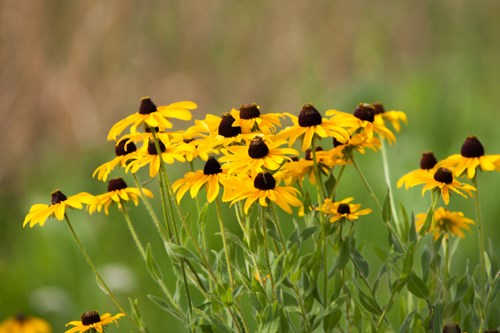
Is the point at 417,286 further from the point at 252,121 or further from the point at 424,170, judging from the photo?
the point at 252,121

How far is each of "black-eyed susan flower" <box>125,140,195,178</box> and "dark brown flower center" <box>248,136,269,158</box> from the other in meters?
0.07

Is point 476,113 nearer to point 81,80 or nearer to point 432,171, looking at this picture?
point 81,80

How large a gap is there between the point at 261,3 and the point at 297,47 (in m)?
0.26

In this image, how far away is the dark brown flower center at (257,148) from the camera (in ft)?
2.98

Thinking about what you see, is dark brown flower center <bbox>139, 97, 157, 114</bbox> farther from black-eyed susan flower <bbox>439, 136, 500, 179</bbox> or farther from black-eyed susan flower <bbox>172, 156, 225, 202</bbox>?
black-eyed susan flower <bbox>439, 136, 500, 179</bbox>

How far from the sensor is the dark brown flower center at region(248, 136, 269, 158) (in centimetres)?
91

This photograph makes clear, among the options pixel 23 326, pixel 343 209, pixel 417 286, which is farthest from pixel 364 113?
pixel 23 326

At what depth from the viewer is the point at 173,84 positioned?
3.34m

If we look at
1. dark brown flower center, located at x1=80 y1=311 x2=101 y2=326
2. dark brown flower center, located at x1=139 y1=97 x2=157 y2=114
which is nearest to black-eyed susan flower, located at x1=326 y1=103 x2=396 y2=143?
dark brown flower center, located at x1=139 y1=97 x2=157 y2=114

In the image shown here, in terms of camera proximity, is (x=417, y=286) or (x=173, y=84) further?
(x=173, y=84)

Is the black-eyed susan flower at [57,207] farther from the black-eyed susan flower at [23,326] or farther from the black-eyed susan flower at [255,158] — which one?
the black-eyed susan flower at [23,326]

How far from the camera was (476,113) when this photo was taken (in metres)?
3.00

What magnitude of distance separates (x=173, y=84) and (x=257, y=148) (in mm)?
2472

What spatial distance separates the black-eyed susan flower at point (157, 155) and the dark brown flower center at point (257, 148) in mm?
68
